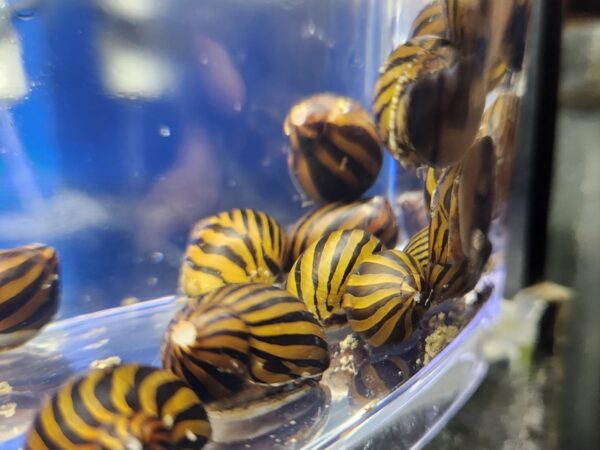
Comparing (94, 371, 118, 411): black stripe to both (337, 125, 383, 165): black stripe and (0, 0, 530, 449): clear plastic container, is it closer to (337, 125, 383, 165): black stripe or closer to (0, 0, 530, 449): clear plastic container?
(0, 0, 530, 449): clear plastic container

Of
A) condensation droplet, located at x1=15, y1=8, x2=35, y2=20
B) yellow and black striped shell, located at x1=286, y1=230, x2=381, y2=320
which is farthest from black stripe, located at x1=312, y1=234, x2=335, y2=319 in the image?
condensation droplet, located at x1=15, y1=8, x2=35, y2=20

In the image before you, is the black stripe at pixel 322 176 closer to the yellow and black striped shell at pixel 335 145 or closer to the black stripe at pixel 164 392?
the yellow and black striped shell at pixel 335 145

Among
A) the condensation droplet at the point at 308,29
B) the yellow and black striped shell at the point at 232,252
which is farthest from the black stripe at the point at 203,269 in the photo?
the condensation droplet at the point at 308,29

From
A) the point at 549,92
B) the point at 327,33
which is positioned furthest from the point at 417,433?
the point at 549,92

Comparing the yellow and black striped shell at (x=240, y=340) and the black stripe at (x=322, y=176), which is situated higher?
the black stripe at (x=322, y=176)

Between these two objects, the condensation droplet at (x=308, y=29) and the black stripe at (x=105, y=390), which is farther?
the condensation droplet at (x=308, y=29)

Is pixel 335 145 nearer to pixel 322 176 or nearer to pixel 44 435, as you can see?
pixel 322 176
